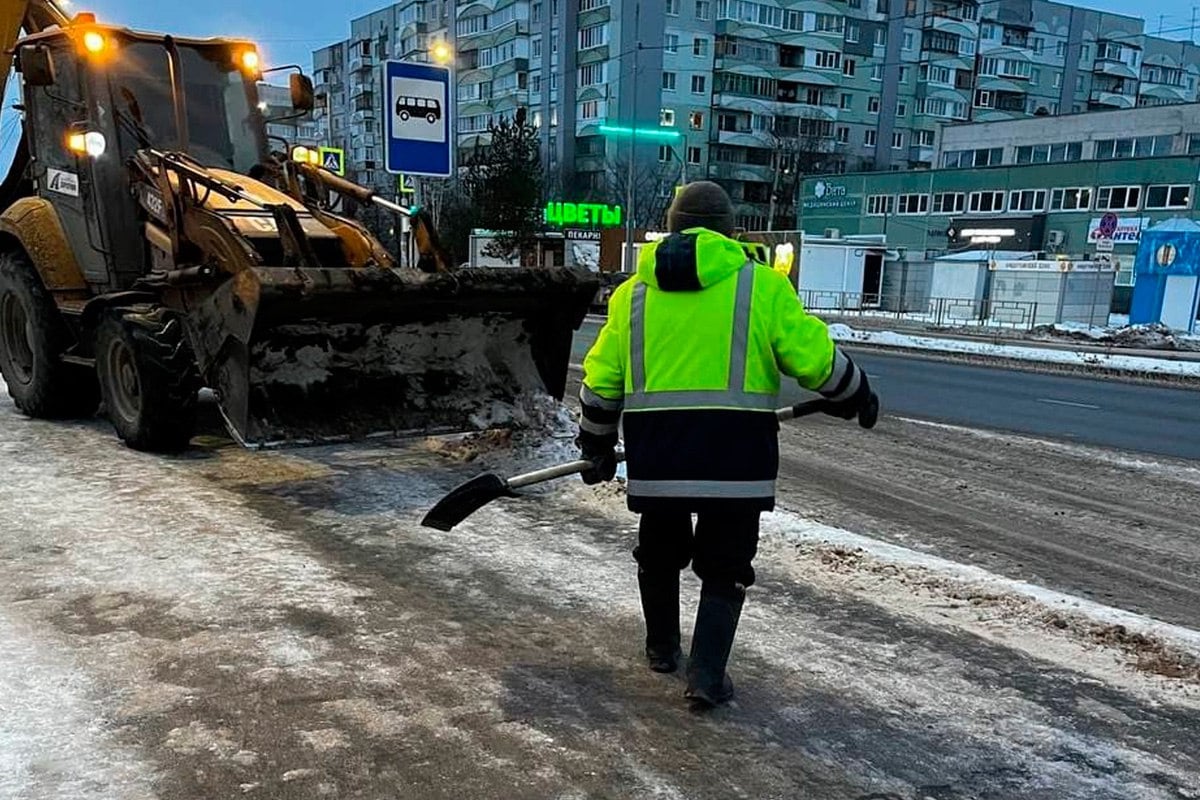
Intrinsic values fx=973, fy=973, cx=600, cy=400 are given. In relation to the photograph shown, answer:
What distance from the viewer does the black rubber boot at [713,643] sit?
3434 mm

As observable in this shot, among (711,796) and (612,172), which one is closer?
(711,796)

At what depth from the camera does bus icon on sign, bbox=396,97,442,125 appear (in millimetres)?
8856

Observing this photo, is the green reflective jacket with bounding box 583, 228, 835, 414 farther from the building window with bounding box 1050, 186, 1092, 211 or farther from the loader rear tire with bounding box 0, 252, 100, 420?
the building window with bounding box 1050, 186, 1092, 211

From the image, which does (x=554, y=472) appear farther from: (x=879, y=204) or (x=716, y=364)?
(x=879, y=204)

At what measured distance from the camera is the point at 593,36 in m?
59.6

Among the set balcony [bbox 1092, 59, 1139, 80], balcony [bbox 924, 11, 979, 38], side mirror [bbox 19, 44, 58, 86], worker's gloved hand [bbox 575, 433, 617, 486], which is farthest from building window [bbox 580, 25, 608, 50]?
worker's gloved hand [bbox 575, 433, 617, 486]

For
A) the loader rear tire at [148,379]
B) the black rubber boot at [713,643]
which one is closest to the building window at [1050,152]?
the loader rear tire at [148,379]

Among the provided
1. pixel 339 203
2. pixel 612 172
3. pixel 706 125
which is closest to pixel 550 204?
pixel 612 172

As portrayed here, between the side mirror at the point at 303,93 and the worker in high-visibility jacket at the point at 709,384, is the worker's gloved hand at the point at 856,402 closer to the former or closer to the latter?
the worker in high-visibility jacket at the point at 709,384

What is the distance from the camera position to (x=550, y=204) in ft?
156

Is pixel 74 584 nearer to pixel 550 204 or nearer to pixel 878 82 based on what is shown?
pixel 550 204

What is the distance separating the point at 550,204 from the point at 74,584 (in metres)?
44.2

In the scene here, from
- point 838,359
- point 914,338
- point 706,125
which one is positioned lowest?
point 914,338

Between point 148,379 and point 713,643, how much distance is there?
465 centimetres
